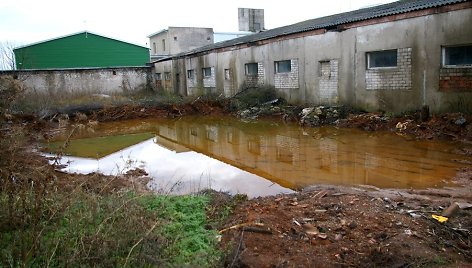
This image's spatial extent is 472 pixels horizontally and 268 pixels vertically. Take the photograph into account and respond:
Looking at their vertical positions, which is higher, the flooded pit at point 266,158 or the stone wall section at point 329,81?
the stone wall section at point 329,81

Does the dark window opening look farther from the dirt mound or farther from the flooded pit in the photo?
the dirt mound

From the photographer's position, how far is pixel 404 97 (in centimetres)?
1154

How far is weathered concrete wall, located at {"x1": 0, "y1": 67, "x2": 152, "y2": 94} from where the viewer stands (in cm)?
2395

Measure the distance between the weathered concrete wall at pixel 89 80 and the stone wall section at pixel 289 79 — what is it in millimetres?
15091

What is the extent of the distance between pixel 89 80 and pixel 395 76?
21.6 meters

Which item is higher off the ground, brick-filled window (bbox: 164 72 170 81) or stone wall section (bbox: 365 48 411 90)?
brick-filled window (bbox: 164 72 170 81)

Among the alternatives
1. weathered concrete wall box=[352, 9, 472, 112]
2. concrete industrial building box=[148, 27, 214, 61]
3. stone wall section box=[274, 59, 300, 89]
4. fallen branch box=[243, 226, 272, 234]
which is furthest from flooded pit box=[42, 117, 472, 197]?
concrete industrial building box=[148, 27, 214, 61]

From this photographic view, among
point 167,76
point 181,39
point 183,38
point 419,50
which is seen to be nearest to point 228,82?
point 167,76

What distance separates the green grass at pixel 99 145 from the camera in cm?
1006

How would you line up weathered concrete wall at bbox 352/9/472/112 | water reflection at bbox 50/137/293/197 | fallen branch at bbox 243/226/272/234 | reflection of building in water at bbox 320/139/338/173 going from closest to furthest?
fallen branch at bbox 243/226/272/234 < water reflection at bbox 50/137/293/197 < reflection of building in water at bbox 320/139/338/173 < weathered concrete wall at bbox 352/9/472/112

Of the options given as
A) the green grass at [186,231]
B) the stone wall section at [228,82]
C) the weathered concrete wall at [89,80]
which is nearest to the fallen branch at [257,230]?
the green grass at [186,231]

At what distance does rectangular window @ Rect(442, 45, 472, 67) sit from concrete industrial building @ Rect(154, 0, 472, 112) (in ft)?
0.08

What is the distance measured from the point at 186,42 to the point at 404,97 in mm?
29870

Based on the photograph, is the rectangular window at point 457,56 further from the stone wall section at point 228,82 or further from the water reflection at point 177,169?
the stone wall section at point 228,82
